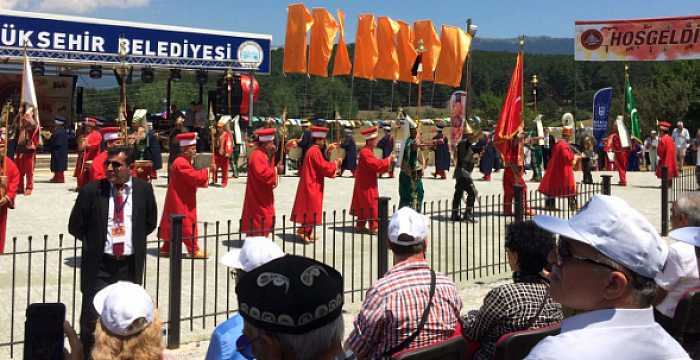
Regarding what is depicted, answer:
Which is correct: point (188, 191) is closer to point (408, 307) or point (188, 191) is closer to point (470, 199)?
point (470, 199)

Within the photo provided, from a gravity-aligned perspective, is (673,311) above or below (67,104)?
below

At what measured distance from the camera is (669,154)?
19.8m

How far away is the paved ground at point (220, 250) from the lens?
7523 mm

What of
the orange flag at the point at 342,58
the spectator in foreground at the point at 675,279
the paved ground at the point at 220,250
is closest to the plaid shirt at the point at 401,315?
the spectator in foreground at the point at 675,279

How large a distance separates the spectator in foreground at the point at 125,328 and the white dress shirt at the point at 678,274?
2.51m

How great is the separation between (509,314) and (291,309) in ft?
6.44

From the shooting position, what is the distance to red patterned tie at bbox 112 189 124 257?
6.04 m

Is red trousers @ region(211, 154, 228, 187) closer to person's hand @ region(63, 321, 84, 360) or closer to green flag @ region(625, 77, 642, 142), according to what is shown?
green flag @ region(625, 77, 642, 142)

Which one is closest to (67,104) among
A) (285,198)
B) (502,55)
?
(285,198)

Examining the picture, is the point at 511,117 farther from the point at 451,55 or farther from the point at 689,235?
the point at 451,55

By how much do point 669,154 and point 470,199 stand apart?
7.67 metres

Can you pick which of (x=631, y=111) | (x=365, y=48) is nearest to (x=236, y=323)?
(x=631, y=111)

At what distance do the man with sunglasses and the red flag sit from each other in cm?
1192

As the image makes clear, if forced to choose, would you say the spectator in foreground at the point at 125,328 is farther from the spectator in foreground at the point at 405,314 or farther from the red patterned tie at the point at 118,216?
the red patterned tie at the point at 118,216
